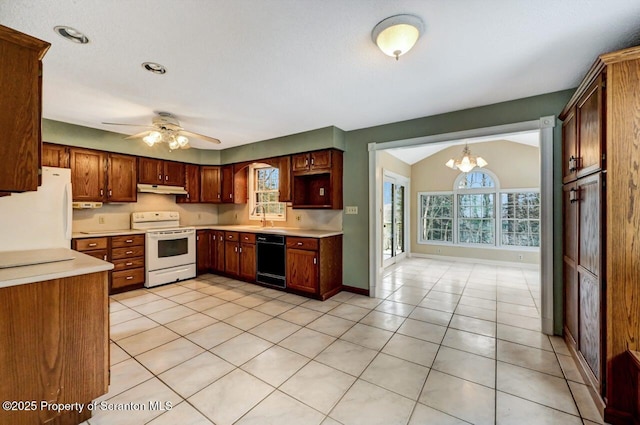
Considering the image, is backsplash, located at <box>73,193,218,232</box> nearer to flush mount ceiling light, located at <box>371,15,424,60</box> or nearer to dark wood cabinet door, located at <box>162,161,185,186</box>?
dark wood cabinet door, located at <box>162,161,185,186</box>

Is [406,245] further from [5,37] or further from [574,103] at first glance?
[5,37]

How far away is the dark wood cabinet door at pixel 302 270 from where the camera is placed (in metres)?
3.81

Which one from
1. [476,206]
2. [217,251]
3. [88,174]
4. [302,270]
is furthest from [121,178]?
[476,206]

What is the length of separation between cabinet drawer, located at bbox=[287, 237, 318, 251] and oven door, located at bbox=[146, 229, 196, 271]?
6.74ft

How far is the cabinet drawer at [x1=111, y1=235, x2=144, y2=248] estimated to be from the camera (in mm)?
4012

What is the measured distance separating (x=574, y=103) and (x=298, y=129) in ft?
10.3

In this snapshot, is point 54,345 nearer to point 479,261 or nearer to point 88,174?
point 88,174

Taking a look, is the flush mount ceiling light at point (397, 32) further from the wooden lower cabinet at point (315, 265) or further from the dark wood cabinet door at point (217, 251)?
the dark wood cabinet door at point (217, 251)

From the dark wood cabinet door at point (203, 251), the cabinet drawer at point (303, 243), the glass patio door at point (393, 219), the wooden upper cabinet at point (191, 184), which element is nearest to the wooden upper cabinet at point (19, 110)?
the cabinet drawer at point (303, 243)

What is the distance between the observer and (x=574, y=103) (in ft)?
7.39

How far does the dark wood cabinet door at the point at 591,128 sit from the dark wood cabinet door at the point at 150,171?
223 inches

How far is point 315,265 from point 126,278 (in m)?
2.94

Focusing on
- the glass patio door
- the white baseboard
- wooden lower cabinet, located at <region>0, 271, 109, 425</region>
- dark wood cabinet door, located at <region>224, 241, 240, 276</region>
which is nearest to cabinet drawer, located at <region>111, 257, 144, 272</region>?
dark wood cabinet door, located at <region>224, 241, 240, 276</region>

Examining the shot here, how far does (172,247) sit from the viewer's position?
4602 mm
